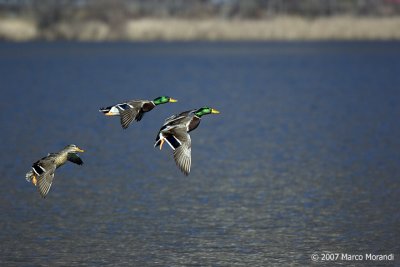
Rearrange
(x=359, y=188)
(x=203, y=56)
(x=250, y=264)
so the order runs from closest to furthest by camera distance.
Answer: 1. (x=250, y=264)
2. (x=359, y=188)
3. (x=203, y=56)

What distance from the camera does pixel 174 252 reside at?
13.2m

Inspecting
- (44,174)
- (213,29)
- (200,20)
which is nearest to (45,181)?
(44,174)

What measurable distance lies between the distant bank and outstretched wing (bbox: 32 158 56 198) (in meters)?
57.4

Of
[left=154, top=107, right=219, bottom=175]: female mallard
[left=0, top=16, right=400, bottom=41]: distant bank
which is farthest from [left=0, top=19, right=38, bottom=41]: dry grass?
[left=154, top=107, right=219, bottom=175]: female mallard

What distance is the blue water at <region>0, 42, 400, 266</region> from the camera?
1348cm

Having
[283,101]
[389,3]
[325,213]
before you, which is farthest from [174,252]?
[389,3]

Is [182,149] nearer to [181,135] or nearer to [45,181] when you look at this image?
[181,135]

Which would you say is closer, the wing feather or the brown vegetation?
the wing feather

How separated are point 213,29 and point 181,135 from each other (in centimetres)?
6169

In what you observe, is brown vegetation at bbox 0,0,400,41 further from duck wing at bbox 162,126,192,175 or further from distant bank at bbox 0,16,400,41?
duck wing at bbox 162,126,192,175

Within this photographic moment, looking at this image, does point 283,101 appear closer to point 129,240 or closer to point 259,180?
point 259,180

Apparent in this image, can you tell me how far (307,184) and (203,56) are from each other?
45.6 metres

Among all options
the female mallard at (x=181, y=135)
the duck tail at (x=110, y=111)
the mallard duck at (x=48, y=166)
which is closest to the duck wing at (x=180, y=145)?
the female mallard at (x=181, y=135)

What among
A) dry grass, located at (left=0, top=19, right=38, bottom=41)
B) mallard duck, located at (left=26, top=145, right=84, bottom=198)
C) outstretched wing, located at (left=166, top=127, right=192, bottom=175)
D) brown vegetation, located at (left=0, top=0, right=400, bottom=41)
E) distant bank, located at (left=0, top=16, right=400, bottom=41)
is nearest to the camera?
outstretched wing, located at (left=166, top=127, right=192, bottom=175)
